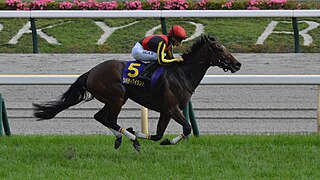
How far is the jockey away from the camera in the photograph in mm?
8383

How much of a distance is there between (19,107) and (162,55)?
3.70 metres

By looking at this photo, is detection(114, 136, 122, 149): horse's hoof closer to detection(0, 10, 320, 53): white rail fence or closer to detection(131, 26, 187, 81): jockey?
detection(131, 26, 187, 81): jockey

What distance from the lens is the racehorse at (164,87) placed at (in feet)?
27.5

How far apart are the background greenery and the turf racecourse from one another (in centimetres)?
609

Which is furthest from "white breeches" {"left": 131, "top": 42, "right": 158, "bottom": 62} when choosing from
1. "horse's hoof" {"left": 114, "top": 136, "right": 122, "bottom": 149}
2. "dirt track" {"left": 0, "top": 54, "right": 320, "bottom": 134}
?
"dirt track" {"left": 0, "top": 54, "right": 320, "bottom": 134}

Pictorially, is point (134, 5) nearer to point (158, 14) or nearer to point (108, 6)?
point (108, 6)

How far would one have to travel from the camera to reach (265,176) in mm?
7426

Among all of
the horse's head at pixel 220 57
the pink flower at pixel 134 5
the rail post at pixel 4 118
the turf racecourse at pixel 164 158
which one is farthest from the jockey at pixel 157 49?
the pink flower at pixel 134 5

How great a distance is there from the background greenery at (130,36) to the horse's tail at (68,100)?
6222 mm

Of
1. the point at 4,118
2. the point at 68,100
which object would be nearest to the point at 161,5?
the point at 4,118

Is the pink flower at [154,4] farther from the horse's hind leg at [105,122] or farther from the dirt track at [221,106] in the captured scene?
the horse's hind leg at [105,122]

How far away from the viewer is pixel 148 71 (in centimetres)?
845

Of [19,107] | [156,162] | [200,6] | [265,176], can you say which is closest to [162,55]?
[156,162]

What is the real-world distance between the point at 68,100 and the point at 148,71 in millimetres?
909
